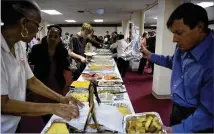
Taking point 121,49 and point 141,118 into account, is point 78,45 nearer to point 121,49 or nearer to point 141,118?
point 121,49

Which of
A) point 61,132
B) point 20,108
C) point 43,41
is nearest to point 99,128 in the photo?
point 61,132

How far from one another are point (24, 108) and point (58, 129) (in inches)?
9.9

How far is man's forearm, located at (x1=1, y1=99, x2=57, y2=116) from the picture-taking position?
823 millimetres

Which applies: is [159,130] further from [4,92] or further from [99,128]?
[4,92]

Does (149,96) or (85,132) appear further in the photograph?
(149,96)

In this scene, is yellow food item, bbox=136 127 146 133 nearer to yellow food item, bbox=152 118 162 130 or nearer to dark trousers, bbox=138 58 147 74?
yellow food item, bbox=152 118 162 130

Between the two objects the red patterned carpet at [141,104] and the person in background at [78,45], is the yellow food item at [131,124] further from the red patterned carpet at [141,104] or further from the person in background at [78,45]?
the person in background at [78,45]

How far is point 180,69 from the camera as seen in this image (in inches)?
40.7

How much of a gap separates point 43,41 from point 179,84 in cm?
134

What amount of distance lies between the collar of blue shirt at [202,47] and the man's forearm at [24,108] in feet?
2.20

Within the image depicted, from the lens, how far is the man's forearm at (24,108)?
0.82 meters

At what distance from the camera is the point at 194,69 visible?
0.90 metres

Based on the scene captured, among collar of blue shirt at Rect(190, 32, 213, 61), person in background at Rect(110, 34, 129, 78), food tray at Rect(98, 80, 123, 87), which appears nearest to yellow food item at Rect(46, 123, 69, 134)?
collar of blue shirt at Rect(190, 32, 213, 61)

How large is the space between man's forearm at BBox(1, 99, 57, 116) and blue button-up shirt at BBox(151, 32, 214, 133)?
57cm
